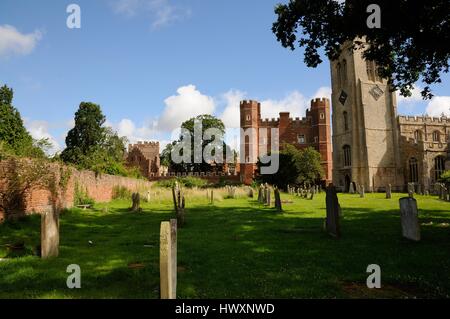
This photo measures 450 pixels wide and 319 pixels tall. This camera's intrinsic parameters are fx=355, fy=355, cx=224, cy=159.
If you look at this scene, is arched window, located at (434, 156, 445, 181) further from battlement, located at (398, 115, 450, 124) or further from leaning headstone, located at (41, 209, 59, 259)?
leaning headstone, located at (41, 209, 59, 259)

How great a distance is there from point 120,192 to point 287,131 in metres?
44.5

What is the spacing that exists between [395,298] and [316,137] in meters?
61.9

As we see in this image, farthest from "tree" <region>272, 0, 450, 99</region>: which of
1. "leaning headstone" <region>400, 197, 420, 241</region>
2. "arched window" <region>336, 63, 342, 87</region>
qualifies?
"arched window" <region>336, 63, 342, 87</region>

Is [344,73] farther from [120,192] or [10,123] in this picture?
[10,123]

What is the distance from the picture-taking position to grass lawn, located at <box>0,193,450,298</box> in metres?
5.55

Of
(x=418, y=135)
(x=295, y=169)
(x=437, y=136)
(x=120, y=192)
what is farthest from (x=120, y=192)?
(x=437, y=136)

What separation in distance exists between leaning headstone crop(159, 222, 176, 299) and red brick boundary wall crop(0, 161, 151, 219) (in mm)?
5202

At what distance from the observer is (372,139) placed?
4756cm

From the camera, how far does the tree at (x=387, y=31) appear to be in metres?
10.4

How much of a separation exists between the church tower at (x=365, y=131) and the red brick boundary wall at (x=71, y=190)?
30806 mm

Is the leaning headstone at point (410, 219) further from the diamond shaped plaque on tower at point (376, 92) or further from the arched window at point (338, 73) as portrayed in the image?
the arched window at point (338, 73)

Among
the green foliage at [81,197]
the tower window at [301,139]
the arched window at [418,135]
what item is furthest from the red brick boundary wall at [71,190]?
the arched window at [418,135]

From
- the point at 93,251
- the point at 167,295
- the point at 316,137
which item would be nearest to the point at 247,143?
the point at 316,137
